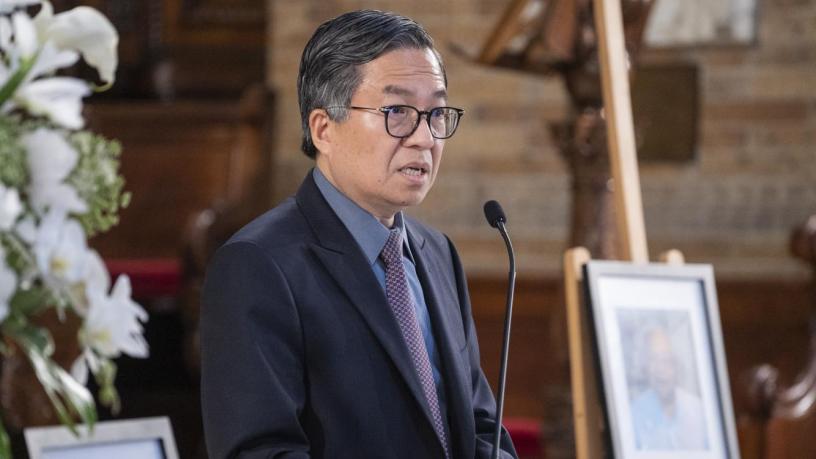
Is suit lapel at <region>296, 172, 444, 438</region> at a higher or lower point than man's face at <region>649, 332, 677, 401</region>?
higher

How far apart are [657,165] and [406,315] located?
18.3 feet

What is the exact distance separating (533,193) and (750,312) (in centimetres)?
125

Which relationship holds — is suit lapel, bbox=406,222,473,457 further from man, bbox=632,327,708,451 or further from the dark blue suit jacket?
man, bbox=632,327,708,451

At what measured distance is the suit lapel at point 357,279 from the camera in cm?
204

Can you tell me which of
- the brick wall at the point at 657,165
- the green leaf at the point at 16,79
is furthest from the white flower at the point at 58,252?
the brick wall at the point at 657,165

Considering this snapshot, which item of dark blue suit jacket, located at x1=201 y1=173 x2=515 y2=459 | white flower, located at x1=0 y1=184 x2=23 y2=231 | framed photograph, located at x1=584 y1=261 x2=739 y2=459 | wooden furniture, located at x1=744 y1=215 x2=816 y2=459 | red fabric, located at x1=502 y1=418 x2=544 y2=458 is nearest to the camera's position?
white flower, located at x1=0 y1=184 x2=23 y2=231

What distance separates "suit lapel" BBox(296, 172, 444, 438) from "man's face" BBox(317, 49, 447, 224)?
0.06 m

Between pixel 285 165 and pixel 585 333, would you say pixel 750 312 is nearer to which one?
pixel 285 165

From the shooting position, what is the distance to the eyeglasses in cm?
207

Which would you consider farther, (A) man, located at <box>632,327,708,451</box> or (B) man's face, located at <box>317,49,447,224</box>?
(A) man, located at <box>632,327,708,451</box>

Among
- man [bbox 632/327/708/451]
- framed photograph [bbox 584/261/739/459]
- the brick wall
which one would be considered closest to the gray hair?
framed photograph [bbox 584/261/739/459]

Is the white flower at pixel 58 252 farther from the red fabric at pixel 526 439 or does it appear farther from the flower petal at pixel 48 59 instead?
the red fabric at pixel 526 439

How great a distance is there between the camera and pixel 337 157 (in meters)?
2.12

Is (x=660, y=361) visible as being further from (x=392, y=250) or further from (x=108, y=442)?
(x=108, y=442)
